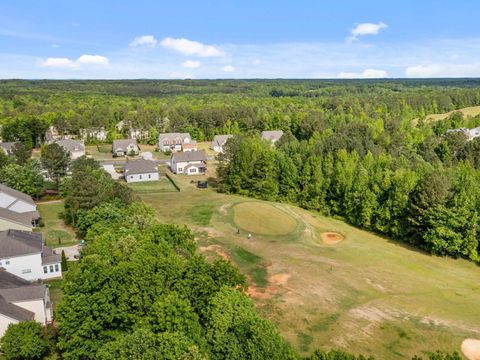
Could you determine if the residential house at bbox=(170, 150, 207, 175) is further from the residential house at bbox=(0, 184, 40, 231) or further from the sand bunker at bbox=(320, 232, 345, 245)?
the sand bunker at bbox=(320, 232, 345, 245)

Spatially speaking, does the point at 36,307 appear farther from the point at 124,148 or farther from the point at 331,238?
the point at 124,148

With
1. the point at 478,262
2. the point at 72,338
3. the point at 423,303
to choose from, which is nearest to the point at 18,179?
the point at 72,338

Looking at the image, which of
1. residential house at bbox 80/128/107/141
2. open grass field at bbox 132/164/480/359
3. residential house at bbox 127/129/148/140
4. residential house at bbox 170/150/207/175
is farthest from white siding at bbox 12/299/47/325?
residential house at bbox 127/129/148/140

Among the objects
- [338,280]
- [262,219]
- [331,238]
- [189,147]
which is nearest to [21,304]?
[338,280]

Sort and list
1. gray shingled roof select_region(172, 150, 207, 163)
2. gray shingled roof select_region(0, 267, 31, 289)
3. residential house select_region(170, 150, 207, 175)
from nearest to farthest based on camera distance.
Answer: gray shingled roof select_region(0, 267, 31, 289), residential house select_region(170, 150, 207, 175), gray shingled roof select_region(172, 150, 207, 163)

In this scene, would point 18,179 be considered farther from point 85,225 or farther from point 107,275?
point 107,275

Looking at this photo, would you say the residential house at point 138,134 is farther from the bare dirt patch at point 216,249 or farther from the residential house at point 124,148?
the bare dirt patch at point 216,249
